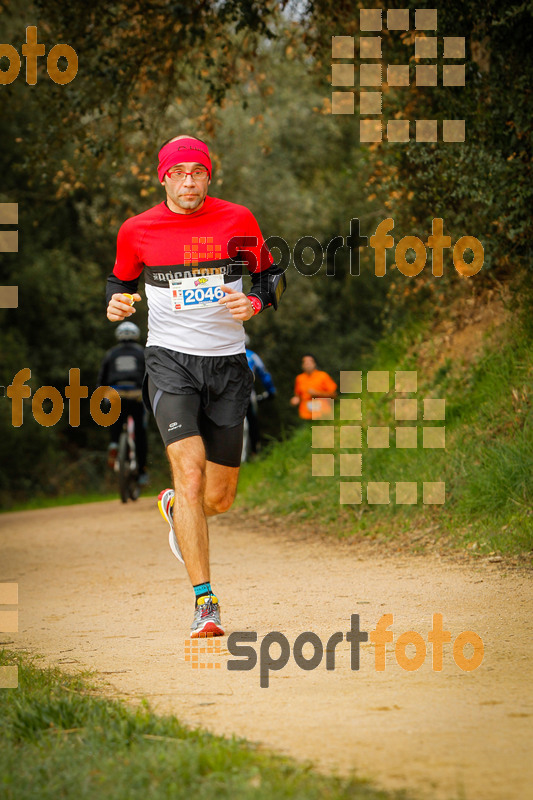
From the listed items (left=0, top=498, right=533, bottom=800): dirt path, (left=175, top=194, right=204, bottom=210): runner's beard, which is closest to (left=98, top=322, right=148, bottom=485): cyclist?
(left=0, top=498, right=533, bottom=800): dirt path

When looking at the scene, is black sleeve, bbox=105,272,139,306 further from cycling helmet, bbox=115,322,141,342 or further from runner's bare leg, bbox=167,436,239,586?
cycling helmet, bbox=115,322,141,342

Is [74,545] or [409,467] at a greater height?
[409,467]

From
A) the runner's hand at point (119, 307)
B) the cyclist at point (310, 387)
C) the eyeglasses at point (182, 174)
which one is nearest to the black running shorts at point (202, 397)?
the runner's hand at point (119, 307)

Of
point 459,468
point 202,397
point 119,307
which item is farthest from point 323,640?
point 459,468

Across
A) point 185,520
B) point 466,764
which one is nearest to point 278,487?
point 185,520

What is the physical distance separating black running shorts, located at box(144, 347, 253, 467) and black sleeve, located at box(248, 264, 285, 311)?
336 mm

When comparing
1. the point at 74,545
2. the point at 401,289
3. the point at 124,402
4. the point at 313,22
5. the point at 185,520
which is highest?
the point at 313,22

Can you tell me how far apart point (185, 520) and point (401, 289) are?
6775 mm

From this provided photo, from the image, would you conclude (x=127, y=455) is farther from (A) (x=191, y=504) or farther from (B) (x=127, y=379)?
(A) (x=191, y=504)

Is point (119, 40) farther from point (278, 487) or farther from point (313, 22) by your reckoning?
point (278, 487)

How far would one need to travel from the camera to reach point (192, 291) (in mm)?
5379

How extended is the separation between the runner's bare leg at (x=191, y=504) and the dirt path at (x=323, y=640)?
14.7 inches

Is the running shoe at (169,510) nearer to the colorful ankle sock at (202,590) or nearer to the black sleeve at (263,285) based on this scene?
the colorful ankle sock at (202,590)

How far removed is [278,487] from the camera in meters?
11.1
